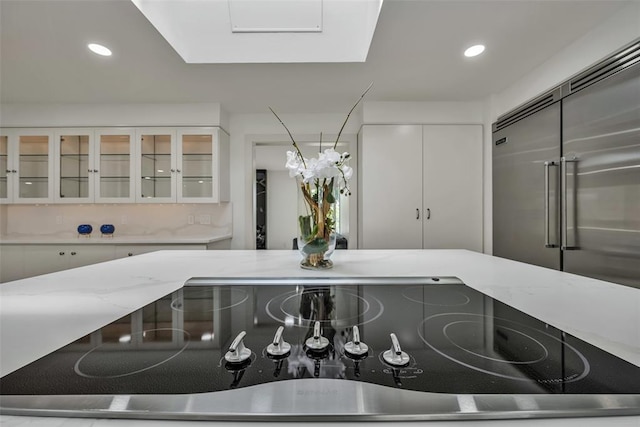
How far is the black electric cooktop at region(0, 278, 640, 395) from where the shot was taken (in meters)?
0.37

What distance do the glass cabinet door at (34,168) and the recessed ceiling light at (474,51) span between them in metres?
4.20

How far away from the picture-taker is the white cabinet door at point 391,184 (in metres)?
2.99

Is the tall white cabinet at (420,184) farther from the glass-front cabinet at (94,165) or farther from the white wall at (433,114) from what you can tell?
the glass-front cabinet at (94,165)

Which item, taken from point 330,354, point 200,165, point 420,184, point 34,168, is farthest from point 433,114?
point 34,168

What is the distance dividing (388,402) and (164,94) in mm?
3309

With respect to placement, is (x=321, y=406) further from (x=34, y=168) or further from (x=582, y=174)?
(x=34, y=168)

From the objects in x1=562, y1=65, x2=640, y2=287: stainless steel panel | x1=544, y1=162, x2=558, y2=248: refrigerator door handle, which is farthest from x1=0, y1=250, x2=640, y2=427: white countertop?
x1=544, y1=162, x2=558, y2=248: refrigerator door handle

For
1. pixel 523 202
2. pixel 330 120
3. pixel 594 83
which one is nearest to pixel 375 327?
pixel 594 83

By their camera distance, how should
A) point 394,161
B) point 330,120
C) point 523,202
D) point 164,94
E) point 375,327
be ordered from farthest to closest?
point 330,120
point 394,161
point 164,94
point 523,202
point 375,327

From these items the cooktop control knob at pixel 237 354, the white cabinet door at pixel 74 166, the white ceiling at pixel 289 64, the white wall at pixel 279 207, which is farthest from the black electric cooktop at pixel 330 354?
the white wall at pixel 279 207

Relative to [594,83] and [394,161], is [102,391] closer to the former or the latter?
[594,83]

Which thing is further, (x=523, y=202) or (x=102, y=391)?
(x=523, y=202)

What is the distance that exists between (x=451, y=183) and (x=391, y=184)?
658 millimetres

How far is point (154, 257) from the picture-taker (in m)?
1.46
